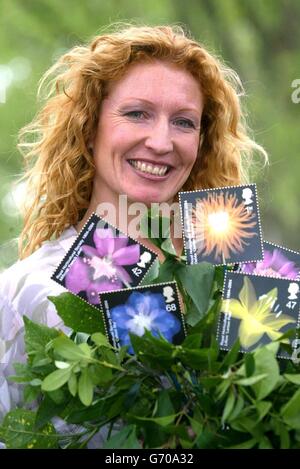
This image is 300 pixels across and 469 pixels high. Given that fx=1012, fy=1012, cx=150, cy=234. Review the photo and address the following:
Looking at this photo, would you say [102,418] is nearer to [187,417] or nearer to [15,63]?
[187,417]

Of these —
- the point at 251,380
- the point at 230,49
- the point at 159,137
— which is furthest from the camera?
the point at 230,49

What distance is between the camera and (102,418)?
5.70 ft

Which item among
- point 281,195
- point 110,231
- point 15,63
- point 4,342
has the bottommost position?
point 4,342

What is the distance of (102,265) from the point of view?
5.93 ft

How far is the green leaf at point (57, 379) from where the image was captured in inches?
63.2

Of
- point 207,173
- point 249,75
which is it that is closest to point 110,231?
point 207,173

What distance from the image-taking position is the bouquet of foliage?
154 centimetres

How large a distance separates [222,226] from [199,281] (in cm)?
14

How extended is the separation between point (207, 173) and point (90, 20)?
470cm

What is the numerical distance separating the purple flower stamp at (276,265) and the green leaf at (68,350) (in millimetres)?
370

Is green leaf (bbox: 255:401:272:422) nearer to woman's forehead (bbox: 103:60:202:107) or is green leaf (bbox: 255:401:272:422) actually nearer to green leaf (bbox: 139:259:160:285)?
green leaf (bbox: 139:259:160:285)

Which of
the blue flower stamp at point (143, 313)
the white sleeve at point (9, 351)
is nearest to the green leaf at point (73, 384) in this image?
the blue flower stamp at point (143, 313)

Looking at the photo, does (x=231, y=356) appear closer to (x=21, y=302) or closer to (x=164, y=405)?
(x=164, y=405)

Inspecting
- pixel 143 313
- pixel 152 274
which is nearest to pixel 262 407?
pixel 143 313
